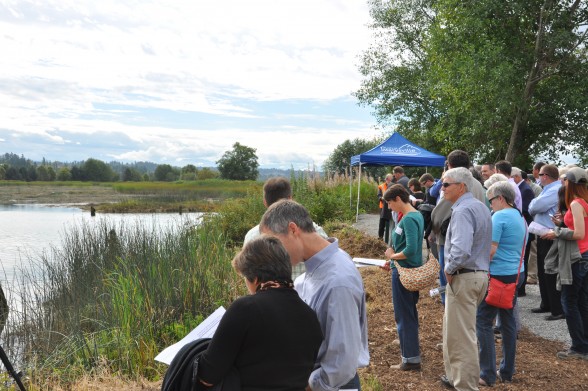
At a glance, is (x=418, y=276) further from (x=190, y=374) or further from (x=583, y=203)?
(x=190, y=374)

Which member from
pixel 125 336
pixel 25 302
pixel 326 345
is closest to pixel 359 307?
pixel 326 345

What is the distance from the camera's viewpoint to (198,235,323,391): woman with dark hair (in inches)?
84.3

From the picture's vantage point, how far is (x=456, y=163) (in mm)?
5836

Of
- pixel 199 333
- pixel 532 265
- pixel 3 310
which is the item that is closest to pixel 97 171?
pixel 3 310

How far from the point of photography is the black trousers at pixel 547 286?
23.1 ft

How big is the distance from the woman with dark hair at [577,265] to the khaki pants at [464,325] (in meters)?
1.77

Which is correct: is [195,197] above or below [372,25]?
below

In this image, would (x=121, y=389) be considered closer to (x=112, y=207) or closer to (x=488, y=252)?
Result: (x=488, y=252)

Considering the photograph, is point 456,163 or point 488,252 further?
point 456,163

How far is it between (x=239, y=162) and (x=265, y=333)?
66198 mm

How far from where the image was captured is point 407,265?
529cm

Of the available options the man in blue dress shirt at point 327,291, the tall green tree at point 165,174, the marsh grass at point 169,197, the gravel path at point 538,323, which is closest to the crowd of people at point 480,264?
the gravel path at point 538,323

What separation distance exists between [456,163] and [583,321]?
204 centimetres

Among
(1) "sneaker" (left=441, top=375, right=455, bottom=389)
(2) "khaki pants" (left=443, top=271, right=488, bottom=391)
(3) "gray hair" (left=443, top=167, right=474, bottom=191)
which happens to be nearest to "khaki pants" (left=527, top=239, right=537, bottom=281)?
(1) "sneaker" (left=441, top=375, right=455, bottom=389)
